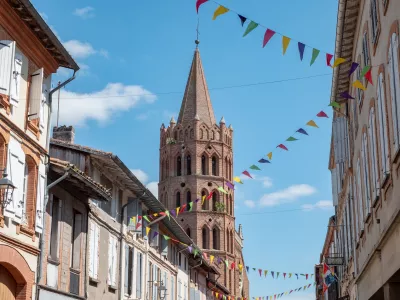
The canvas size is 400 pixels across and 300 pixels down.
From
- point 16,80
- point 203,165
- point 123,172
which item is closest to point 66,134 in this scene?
point 123,172

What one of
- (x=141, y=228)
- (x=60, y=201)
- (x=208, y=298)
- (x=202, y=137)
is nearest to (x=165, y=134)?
(x=202, y=137)

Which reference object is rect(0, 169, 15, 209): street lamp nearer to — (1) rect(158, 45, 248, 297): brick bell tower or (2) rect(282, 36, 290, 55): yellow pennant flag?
(2) rect(282, 36, 290, 55): yellow pennant flag

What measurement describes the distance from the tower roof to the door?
70.7 m

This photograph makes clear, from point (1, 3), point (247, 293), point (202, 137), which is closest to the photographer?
point (1, 3)

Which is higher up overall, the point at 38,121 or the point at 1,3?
the point at 1,3

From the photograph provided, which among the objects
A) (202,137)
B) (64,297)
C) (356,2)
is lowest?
(64,297)

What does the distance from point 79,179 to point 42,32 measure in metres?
3.86

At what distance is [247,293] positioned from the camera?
98062mm

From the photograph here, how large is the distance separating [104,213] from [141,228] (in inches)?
196

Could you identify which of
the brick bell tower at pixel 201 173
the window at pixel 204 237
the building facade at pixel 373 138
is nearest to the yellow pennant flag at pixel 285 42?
the building facade at pixel 373 138

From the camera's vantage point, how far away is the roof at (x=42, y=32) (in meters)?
14.4

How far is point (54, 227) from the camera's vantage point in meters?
17.8

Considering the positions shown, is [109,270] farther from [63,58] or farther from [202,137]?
[202,137]

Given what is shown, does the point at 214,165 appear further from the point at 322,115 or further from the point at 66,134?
the point at 322,115
